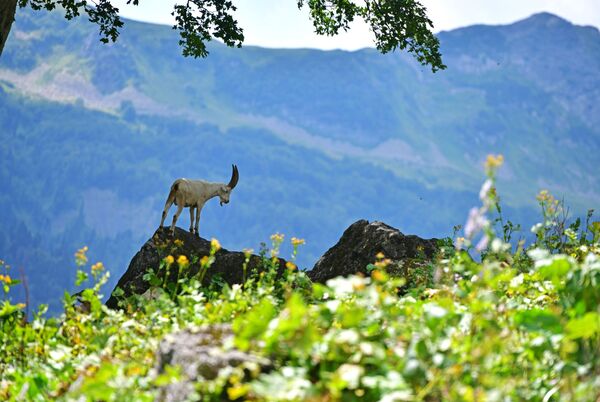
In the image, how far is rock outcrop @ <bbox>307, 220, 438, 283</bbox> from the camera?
621 inches

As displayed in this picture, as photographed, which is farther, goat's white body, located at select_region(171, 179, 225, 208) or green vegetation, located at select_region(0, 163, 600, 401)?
goat's white body, located at select_region(171, 179, 225, 208)

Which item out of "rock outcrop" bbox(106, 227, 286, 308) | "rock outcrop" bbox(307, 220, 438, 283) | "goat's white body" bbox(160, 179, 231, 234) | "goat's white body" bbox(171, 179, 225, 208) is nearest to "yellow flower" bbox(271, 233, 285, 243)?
"rock outcrop" bbox(307, 220, 438, 283)

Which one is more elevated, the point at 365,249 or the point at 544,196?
the point at 365,249

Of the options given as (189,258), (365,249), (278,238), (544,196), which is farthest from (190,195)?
(278,238)

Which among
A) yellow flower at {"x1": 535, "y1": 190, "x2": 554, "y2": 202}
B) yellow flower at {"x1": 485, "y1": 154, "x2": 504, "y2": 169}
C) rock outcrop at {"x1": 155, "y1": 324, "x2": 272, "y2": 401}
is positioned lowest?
rock outcrop at {"x1": 155, "y1": 324, "x2": 272, "y2": 401}

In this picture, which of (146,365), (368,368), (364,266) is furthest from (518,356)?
(364,266)

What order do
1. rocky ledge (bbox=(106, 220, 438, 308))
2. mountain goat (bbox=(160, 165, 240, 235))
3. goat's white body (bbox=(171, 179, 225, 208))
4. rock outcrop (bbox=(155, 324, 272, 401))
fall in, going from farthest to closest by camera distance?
goat's white body (bbox=(171, 179, 225, 208)), mountain goat (bbox=(160, 165, 240, 235)), rocky ledge (bbox=(106, 220, 438, 308)), rock outcrop (bbox=(155, 324, 272, 401))

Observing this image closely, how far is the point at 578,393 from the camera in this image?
4297 millimetres

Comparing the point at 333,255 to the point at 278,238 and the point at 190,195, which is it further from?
the point at 278,238

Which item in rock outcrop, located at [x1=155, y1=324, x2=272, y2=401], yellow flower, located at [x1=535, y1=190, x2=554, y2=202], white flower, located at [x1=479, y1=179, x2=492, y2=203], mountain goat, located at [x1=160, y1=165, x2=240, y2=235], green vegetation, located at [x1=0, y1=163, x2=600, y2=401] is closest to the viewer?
green vegetation, located at [x1=0, y1=163, x2=600, y2=401]

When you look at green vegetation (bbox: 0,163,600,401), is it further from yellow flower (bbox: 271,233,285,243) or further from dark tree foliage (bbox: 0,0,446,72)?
dark tree foliage (bbox: 0,0,446,72)

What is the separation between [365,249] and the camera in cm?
1631

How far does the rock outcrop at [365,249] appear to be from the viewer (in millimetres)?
15766

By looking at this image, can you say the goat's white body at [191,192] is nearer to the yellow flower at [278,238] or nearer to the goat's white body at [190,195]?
the goat's white body at [190,195]
